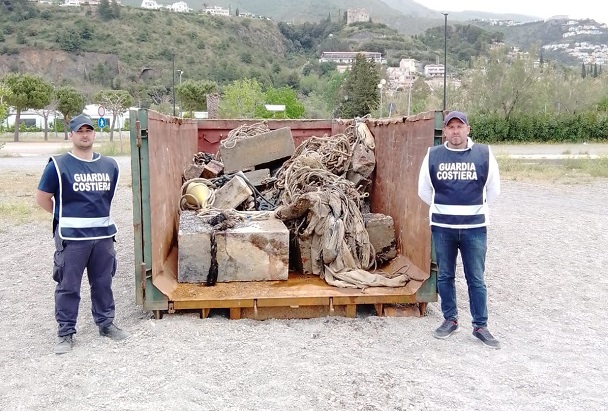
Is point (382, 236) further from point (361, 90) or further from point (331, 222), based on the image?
point (361, 90)

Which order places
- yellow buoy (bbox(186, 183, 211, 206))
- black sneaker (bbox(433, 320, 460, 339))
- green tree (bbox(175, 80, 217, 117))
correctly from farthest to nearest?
green tree (bbox(175, 80, 217, 117)), yellow buoy (bbox(186, 183, 211, 206)), black sneaker (bbox(433, 320, 460, 339))

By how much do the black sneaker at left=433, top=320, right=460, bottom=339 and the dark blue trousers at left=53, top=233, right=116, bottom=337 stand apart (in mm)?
2477

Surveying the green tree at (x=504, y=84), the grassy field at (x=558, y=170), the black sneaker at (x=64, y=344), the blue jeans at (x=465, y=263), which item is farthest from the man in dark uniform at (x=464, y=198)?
the green tree at (x=504, y=84)

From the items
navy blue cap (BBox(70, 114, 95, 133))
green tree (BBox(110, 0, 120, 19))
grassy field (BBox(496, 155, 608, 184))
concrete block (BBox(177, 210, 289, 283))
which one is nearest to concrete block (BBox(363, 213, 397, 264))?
concrete block (BBox(177, 210, 289, 283))

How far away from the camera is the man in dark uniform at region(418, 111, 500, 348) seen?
4.54 meters

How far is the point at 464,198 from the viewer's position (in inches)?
180

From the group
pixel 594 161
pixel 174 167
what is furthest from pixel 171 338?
pixel 594 161

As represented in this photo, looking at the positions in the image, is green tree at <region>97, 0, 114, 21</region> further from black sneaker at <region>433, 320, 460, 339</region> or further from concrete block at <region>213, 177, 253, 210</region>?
black sneaker at <region>433, 320, 460, 339</region>

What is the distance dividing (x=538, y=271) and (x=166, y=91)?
76659 millimetres

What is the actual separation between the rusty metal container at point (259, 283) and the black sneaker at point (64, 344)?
0.58 metres

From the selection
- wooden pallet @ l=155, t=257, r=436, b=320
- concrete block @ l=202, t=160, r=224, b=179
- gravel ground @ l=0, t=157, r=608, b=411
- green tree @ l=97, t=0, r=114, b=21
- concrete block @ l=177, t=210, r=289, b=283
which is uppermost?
green tree @ l=97, t=0, r=114, b=21

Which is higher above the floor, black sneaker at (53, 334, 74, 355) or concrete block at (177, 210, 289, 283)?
concrete block at (177, 210, 289, 283)

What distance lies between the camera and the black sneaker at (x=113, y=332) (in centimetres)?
461

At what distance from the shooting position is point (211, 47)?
106500 mm
